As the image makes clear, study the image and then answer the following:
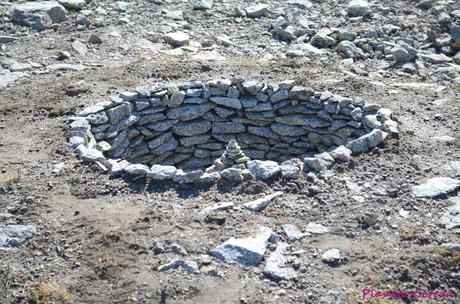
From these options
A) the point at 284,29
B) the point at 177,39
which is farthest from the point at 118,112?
the point at 284,29

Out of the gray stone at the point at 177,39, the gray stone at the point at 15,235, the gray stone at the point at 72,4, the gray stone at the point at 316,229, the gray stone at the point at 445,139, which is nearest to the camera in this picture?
the gray stone at the point at 15,235

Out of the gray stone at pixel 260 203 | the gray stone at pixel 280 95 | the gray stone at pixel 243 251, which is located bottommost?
the gray stone at pixel 280 95

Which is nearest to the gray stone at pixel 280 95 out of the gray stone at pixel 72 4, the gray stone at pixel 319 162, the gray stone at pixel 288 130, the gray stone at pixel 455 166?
the gray stone at pixel 288 130

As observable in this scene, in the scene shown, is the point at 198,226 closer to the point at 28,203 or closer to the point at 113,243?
the point at 113,243

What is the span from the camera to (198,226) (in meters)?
9.64

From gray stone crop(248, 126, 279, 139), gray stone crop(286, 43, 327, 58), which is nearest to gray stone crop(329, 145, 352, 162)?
gray stone crop(248, 126, 279, 139)

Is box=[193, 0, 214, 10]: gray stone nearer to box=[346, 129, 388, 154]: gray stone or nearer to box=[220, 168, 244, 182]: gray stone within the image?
box=[346, 129, 388, 154]: gray stone

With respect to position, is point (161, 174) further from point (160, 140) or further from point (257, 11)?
point (257, 11)

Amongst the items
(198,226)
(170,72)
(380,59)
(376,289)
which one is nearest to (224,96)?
(170,72)

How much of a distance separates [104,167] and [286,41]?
7295 mm

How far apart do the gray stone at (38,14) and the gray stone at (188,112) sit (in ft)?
15.2

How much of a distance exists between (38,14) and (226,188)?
8526mm

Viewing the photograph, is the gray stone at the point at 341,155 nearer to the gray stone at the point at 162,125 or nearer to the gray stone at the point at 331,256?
the gray stone at the point at 331,256

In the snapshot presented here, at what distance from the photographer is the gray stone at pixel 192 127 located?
14.4 m
